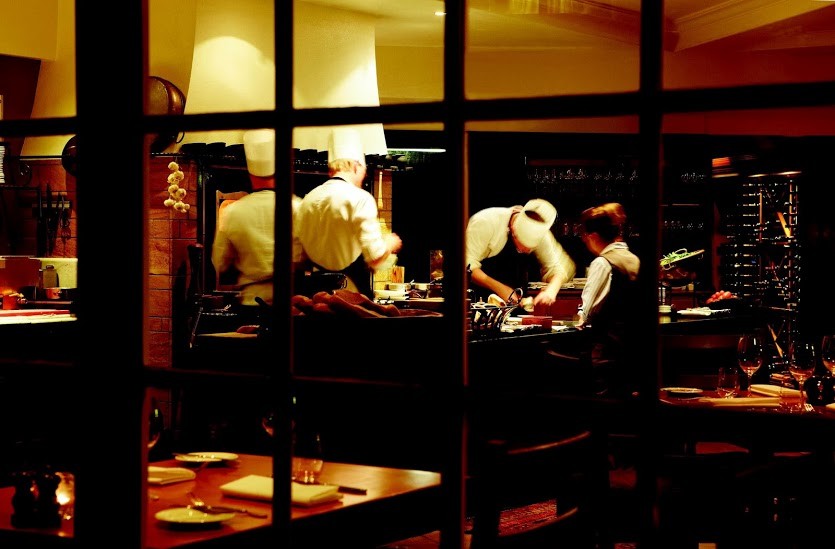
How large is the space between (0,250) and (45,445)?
285 inches

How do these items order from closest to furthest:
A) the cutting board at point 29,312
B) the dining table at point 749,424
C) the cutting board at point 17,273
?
the dining table at point 749,424 → the cutting board at point 29,312 → the cutting board at point 17,273

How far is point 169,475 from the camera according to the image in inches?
106

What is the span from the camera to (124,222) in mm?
1368

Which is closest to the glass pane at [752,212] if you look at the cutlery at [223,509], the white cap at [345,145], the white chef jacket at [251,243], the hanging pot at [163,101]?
the white cap at [345,145]

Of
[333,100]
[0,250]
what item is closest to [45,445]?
[333,100]

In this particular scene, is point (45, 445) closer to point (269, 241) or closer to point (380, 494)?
point (380, 494)

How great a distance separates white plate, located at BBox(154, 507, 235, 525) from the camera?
220 centimetres

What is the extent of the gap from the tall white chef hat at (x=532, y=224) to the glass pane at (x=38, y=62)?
414 centimetres

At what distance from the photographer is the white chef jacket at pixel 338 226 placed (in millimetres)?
5465

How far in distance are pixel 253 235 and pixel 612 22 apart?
3.72 meters

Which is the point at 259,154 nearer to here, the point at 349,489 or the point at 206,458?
the point at 206,458

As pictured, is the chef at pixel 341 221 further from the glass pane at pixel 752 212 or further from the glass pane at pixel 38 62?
the glass pane at pixel 38 62

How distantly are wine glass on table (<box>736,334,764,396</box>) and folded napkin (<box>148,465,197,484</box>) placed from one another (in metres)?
2.29

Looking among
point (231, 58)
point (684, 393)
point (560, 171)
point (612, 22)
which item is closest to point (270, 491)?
point (684, 393)
